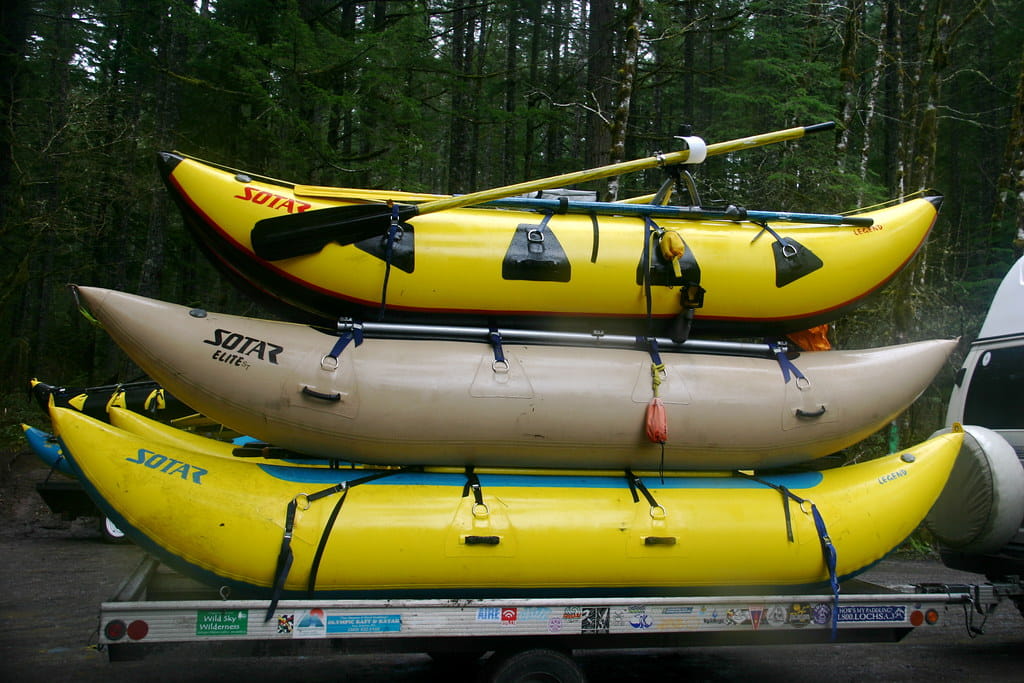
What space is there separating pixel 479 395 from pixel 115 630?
6.28 feet

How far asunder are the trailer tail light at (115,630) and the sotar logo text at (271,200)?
6.85 feet

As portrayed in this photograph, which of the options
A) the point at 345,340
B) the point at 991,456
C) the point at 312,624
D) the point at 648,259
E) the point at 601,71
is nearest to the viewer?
the point at 312,624

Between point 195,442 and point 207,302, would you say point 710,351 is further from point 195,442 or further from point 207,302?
point 207,302

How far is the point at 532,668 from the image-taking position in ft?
12.8

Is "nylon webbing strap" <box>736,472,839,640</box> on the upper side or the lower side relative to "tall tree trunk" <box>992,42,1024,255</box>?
lower

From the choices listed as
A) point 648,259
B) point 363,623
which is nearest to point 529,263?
point 648,259

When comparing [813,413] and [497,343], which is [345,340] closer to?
[497,343]

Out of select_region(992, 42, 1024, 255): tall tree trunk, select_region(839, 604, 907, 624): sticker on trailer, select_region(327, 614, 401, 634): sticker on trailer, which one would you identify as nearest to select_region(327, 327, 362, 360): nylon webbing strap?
select_region(327, 614, 401, 634): sticker on trailer

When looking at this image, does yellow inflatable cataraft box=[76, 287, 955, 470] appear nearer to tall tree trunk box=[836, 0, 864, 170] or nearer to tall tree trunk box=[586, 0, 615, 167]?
tall tree trunk box=[586, 0, 615, 167]

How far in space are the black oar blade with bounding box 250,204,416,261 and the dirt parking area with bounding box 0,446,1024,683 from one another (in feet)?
6.35

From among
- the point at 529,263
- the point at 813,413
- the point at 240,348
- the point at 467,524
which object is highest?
the point at 529,263

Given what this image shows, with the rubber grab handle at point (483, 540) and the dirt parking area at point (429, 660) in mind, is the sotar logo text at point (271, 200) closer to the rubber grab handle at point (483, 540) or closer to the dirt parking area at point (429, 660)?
the rubber grab handle at point (483, 540)

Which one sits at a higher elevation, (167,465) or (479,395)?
(479,395)

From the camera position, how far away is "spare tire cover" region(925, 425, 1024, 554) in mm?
4879
